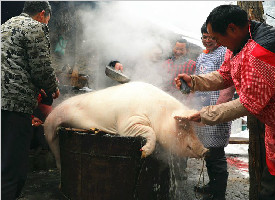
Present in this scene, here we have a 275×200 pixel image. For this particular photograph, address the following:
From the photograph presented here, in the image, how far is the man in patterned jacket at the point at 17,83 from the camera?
3.10 meters

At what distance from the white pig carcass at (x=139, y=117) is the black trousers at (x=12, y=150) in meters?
0.73

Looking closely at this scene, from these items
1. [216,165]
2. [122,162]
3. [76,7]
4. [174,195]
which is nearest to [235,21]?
[122,162]

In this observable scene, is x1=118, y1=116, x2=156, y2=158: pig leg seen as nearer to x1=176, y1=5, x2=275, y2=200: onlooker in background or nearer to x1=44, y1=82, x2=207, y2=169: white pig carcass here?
x1=44, y1=82, x2=207, y2=169: white pig carcass

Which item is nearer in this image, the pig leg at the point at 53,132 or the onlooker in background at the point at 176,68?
the pig leg at the point at 53,132

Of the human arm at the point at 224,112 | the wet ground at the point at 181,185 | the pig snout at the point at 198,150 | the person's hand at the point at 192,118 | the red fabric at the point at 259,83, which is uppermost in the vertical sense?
the red fabric at the point at 259,83

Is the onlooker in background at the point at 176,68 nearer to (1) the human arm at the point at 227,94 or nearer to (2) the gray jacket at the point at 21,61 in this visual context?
(1) the human arm at the point at 227,94

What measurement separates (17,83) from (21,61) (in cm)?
28

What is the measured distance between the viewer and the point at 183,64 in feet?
16.8

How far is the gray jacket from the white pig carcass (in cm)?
77

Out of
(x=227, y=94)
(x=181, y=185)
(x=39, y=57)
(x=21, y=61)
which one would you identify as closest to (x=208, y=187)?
(x=181, y=185)

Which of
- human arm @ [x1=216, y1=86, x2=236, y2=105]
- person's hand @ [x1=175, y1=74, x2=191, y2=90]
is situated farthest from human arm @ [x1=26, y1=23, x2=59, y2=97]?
human arm @ [x1=216, y1=86, x2=236, y2=105]

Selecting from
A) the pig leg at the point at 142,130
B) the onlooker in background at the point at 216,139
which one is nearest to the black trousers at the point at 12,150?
the pig leg at the point at 142,130

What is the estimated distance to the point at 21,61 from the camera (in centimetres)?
317

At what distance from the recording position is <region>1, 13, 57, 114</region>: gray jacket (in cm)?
310
